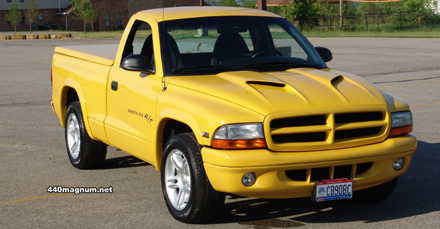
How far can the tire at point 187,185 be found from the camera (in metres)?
5.66

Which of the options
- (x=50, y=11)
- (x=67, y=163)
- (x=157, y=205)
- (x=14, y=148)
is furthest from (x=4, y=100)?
(x=50, y=11)

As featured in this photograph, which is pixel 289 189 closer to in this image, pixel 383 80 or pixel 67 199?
pixel 67 199

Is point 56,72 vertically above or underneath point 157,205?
above

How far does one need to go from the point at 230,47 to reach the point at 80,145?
235cm

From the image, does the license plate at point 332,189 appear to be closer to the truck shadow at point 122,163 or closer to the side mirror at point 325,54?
the side mirror at point 325,54

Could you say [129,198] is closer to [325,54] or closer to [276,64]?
[276,64]

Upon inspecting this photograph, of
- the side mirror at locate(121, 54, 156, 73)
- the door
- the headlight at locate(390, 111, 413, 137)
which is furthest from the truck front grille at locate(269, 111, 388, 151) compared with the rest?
the side mirror at locate(121, 54, 156, 73)

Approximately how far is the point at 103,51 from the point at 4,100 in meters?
7.15

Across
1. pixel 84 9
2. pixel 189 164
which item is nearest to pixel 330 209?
pixel 189 164

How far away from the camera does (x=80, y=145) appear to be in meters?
8.17

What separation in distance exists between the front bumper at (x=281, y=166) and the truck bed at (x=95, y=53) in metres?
2.61

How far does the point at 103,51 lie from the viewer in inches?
341

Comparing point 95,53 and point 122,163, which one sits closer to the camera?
point 95,53

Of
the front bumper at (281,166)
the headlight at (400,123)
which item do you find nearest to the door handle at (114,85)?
the front bumper at (281,166)
